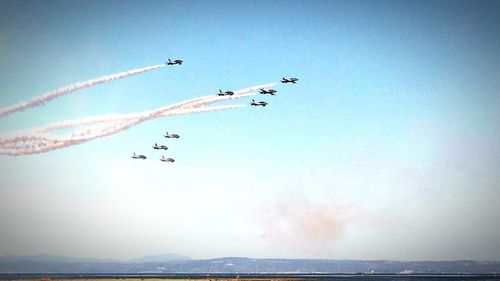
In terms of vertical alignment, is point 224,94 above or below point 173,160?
above

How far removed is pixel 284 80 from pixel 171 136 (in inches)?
1678

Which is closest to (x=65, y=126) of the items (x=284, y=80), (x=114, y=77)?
(x=114, y=77)

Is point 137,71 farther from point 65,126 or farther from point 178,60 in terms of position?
point 65,126

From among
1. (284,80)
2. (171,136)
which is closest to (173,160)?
(171,136)

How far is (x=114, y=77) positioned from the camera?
112062 mm

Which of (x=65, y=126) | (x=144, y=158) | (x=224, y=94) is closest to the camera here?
(x=65, y=126)

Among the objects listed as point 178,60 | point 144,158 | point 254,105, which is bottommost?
point 144,158

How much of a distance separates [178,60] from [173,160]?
114 ft

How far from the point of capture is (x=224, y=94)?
387 ft

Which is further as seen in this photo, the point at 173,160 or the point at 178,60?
the point at 173,160

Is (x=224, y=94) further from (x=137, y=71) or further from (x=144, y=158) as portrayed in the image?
(x=144, y=158)

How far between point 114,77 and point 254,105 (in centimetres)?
3629

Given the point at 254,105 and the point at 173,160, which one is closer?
the point at 254,105

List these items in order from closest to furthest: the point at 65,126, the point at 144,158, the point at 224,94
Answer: the point at 65,126
the point at 224,94
the point at 144,158
